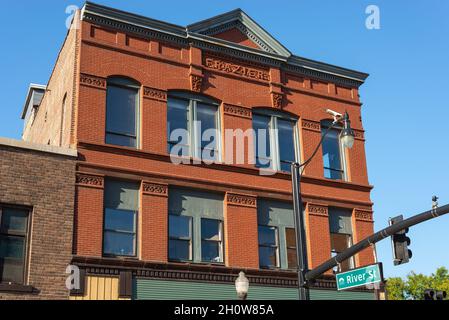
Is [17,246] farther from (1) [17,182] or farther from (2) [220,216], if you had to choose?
(2) [220,216]

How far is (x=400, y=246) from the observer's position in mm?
15031

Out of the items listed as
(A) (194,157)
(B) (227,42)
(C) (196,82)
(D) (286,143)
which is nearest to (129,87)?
(C) (196,82)

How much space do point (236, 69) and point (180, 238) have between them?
7.50 meters

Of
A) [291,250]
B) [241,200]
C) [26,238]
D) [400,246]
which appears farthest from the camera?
[291,250]

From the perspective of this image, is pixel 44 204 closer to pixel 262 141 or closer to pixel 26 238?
pixel 26 238

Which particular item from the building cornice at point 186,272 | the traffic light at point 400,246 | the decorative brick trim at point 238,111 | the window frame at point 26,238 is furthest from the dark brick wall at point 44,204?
the traffic light at point 400,246

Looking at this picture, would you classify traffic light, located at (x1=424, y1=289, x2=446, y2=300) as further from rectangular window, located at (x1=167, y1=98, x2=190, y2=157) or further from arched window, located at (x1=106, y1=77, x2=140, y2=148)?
arched window, located at (x1=106, y1=77, x2=140, y2=148)

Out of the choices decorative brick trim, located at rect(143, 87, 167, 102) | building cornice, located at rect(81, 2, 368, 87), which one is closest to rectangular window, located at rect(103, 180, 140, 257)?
decorative brick trim, located at rect(143, 87, 167, 102)

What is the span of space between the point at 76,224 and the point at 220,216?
213 inches
